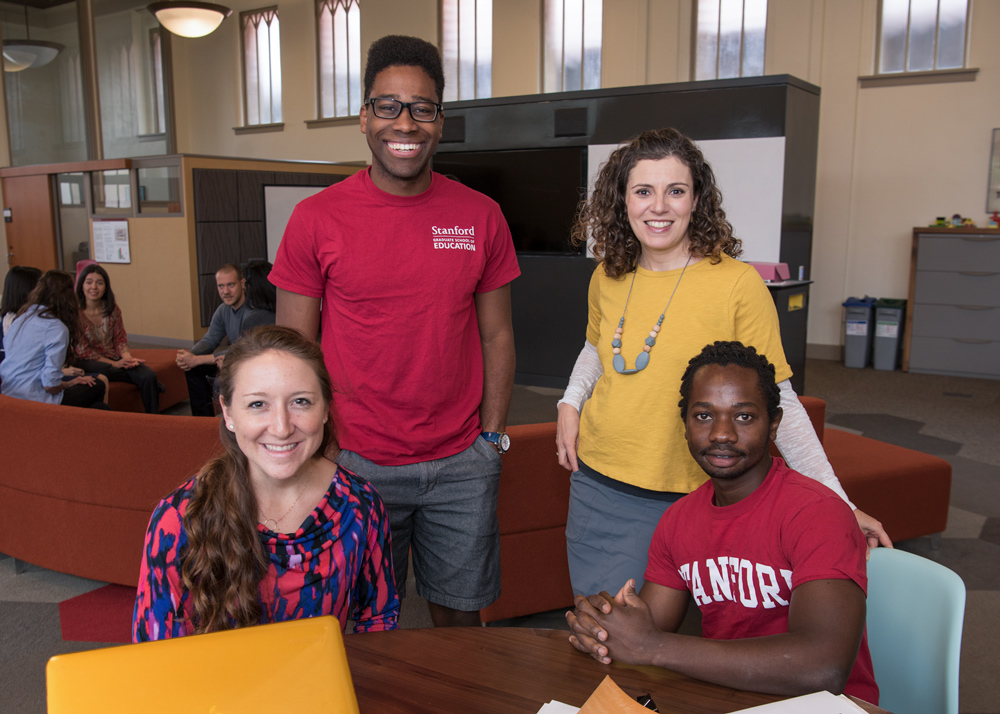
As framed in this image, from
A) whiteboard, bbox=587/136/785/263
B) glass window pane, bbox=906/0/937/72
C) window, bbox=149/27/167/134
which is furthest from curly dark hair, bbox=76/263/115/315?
window, bbox=149/27/167/134

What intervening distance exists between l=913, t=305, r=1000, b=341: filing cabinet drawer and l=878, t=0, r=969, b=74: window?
227cm

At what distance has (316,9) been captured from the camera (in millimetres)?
11945

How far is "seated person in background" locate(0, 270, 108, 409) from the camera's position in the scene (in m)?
4.20

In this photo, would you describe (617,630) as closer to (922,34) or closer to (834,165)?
(834,165)

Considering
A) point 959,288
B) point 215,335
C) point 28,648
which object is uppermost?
point 959,288

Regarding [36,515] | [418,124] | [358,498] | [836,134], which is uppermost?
[836,134]

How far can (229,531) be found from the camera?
47.9 inches

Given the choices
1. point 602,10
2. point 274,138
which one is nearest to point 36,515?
point 602,10

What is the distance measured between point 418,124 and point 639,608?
3.44ft

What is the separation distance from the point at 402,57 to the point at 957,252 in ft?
21.8

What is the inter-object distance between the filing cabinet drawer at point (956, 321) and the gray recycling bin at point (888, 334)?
0.16m

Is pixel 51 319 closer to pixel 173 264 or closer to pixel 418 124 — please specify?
A: pixel 418 124

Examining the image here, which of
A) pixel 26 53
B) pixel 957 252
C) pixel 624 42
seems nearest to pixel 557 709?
pixel 957 252

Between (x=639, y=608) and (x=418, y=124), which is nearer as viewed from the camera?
(x=639, y=608)
